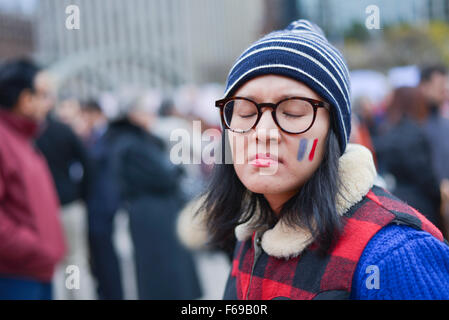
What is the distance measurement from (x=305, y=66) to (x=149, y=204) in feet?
11.2

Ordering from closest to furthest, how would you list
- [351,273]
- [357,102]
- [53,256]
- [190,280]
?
[351,273] → [53,256] → [190,280] → [357,102]

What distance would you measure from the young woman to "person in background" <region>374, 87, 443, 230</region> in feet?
8.46

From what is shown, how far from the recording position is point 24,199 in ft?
8.98

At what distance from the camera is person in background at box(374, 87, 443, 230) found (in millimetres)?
3664

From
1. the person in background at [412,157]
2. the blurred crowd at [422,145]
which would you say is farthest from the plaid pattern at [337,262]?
the person in background at [412,157]

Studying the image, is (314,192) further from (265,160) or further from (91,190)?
(91,190)

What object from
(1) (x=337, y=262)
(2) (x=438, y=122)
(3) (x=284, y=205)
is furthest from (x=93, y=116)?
(1) (x=337, y=262)

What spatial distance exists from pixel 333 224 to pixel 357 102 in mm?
6589

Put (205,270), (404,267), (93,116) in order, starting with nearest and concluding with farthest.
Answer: (404,267)
(205,270)
(93,116)

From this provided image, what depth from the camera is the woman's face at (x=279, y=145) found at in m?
1.16

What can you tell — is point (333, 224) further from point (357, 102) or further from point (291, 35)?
point (357, 102)
